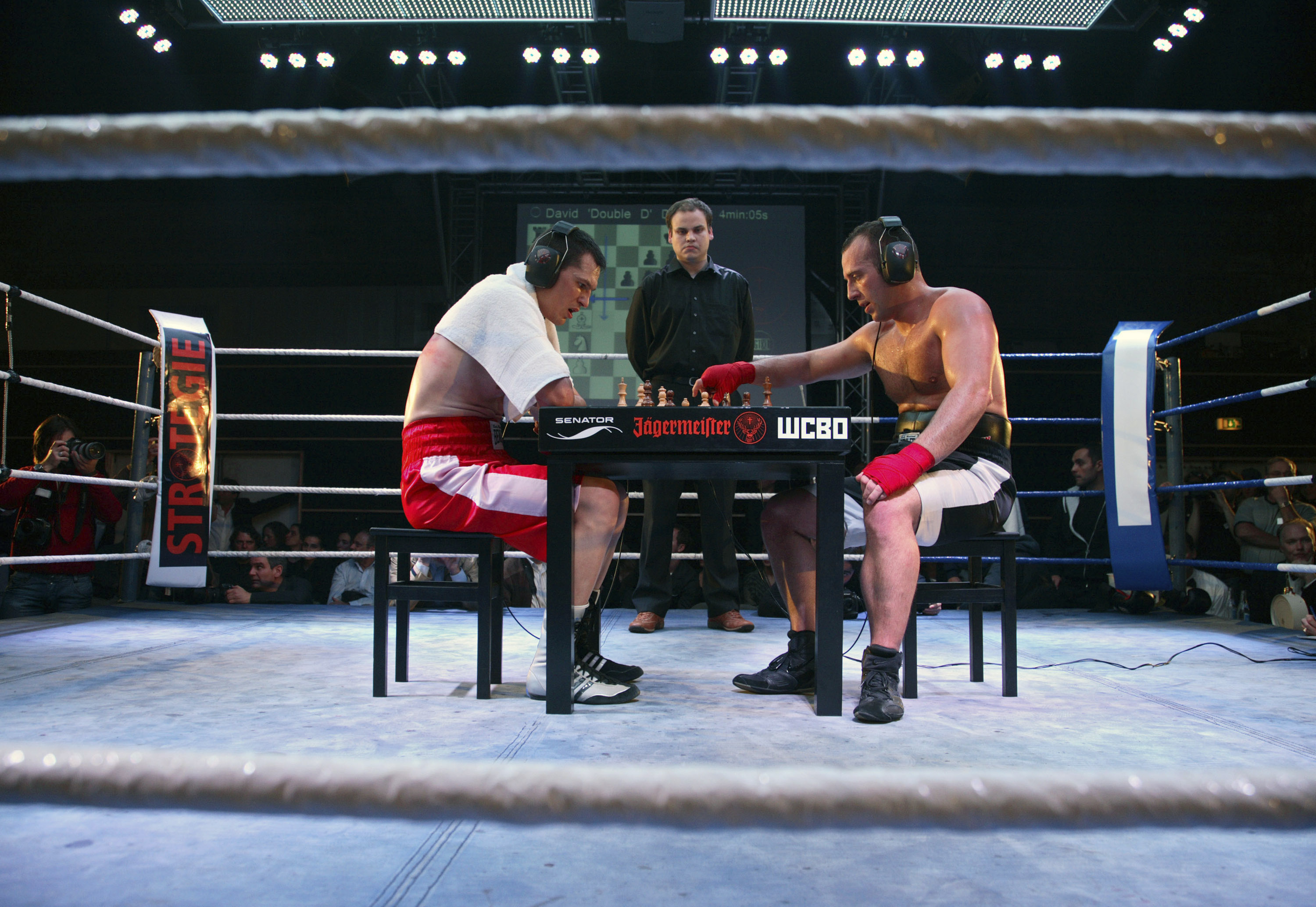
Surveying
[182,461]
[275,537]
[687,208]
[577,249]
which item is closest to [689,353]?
[687,208]

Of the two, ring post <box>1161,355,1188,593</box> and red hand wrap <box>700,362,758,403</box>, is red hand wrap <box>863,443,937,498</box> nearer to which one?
red hand wrap <box>700,362,758,403</box>

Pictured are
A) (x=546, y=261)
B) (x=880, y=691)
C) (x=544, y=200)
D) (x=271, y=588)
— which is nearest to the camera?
(x=880, y=691)

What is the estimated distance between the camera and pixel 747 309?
9.79 ft

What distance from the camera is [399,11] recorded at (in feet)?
17.2

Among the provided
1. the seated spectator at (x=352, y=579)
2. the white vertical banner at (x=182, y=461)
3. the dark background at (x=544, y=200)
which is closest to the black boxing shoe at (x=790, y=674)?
the white vertical banner at (x=182, y=461)

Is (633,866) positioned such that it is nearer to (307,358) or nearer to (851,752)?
(851,752)

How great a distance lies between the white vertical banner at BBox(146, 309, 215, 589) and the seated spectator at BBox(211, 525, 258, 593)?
6.13ft

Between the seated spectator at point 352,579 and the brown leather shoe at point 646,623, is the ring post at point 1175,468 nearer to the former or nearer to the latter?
the brown leather shoe at point 646,623

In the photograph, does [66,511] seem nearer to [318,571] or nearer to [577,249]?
[318,571]

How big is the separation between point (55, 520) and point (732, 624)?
2451mm

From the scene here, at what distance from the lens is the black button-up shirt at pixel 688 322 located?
2.90m

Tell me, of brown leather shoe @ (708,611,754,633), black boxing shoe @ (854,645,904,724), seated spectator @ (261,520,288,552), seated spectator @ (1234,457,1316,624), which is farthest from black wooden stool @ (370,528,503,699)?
seated spectator @ (261,520,288,552)

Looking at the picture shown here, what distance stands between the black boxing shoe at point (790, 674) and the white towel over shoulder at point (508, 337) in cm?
69

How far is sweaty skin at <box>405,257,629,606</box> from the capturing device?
162 centimetres
